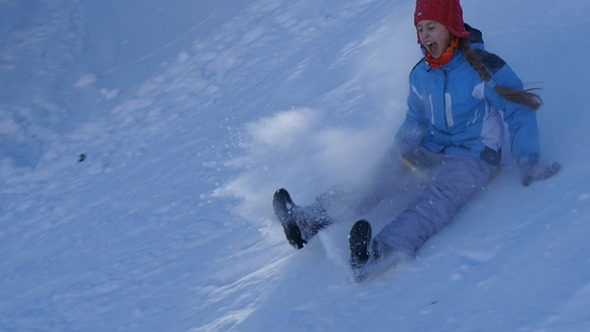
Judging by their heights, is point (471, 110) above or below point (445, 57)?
below

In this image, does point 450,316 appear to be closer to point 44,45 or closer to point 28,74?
point 28,74

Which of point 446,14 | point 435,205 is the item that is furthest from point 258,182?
point 446,14

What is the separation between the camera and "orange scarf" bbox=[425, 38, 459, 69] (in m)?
2.46

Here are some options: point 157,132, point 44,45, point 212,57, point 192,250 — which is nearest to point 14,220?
point 157,132

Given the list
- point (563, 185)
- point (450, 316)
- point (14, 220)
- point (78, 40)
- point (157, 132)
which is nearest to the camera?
point (450, 316)

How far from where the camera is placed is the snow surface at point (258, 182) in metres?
2.08

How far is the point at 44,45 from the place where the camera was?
24.1 ft

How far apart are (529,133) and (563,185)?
0.80 ft

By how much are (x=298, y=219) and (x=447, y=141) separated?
732 mm

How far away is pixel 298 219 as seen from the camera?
2588 millimetres

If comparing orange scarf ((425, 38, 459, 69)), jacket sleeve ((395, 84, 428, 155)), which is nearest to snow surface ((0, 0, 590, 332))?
jacket sleeve ((395, 84, 428, 155))

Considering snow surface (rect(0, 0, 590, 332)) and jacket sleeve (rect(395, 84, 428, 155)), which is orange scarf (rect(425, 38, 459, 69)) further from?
snow surface (rect(0, 0, 590, 332))

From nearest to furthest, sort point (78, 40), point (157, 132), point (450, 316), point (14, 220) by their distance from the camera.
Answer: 1. point (450, 316)
2. point (14, 220)
3. point (157, 132)
4. point (78, 40)

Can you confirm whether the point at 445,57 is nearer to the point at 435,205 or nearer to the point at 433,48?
the point at 433,48
